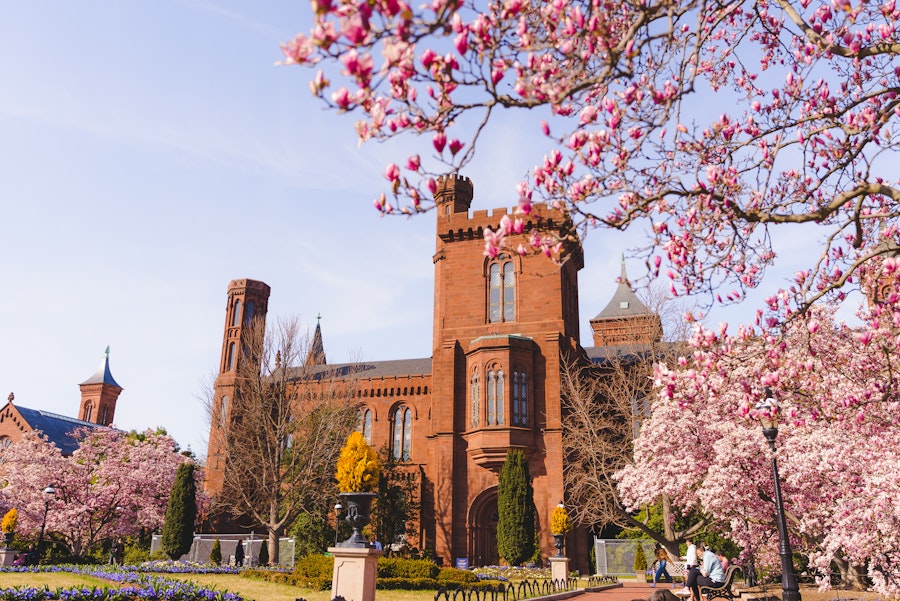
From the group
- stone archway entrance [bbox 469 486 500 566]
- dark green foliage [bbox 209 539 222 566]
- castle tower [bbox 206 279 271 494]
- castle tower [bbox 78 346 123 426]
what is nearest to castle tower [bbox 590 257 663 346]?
stone archway entrance [bbox 469 486 500 566]

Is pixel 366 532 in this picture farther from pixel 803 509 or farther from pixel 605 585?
pixel 803 509

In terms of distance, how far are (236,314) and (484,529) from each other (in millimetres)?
27357

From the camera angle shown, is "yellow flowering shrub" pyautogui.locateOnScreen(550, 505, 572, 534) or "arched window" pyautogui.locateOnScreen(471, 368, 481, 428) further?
"arched window" pyautogui.locateOnScreen(471, 368, 481, 428)

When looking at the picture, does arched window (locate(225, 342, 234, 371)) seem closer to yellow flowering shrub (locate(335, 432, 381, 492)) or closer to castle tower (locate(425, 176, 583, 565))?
castle tower (locate(425, 176, 583, 565))

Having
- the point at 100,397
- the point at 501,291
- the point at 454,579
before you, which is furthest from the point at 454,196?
the point at 100,397

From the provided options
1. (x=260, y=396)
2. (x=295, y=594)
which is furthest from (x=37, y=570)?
(x=260, y=396)

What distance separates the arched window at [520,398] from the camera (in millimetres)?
33312

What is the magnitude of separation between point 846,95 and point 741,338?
3.65 metres

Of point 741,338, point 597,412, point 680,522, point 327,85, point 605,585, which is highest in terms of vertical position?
point 597,412

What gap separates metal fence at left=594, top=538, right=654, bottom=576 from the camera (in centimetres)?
3048

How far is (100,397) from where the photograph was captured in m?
84.4

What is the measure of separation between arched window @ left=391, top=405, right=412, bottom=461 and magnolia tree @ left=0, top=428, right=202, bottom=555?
41.6ft

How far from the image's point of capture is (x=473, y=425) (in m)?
34.0

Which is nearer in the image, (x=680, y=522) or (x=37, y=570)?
(x=37, y=570)
